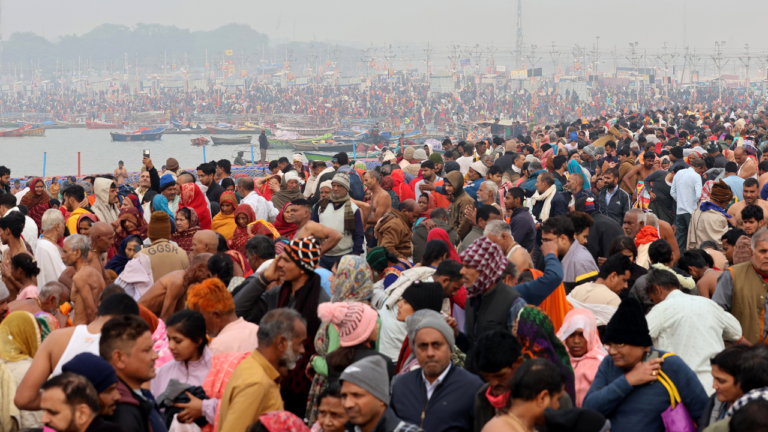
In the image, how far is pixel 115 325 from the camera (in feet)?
10.2

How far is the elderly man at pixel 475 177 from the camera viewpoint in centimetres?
930

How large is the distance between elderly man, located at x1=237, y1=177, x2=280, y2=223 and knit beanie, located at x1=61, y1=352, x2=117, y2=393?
5077 millimetres

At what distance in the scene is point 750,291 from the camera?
177 inches

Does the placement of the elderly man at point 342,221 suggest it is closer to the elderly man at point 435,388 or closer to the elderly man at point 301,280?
the elderly man at point 301,280

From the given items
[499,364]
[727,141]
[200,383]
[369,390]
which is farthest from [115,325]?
[727,141]

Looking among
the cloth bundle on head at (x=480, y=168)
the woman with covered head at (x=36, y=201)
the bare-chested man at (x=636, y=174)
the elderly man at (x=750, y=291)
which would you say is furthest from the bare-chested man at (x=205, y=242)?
the bare-chested man at (x=636, y=174)

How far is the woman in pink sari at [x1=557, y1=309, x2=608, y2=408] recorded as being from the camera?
3.61 metres

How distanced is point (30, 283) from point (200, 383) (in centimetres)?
255

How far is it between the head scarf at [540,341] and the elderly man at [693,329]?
2.74 feet

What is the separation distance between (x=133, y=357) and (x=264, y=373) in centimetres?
55

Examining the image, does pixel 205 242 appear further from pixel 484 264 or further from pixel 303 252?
pixel 484 264

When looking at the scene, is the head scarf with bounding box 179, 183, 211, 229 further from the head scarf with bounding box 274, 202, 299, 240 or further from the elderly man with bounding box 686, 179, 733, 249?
the elderly man with bounding box 686, 179, 733, 249

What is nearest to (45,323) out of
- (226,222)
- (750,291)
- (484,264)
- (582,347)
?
(484,264)

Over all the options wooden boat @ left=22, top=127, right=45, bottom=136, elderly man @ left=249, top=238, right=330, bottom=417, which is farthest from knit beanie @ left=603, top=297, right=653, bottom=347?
wooden boat @ left=22, top=127, right=45, bottom=136
